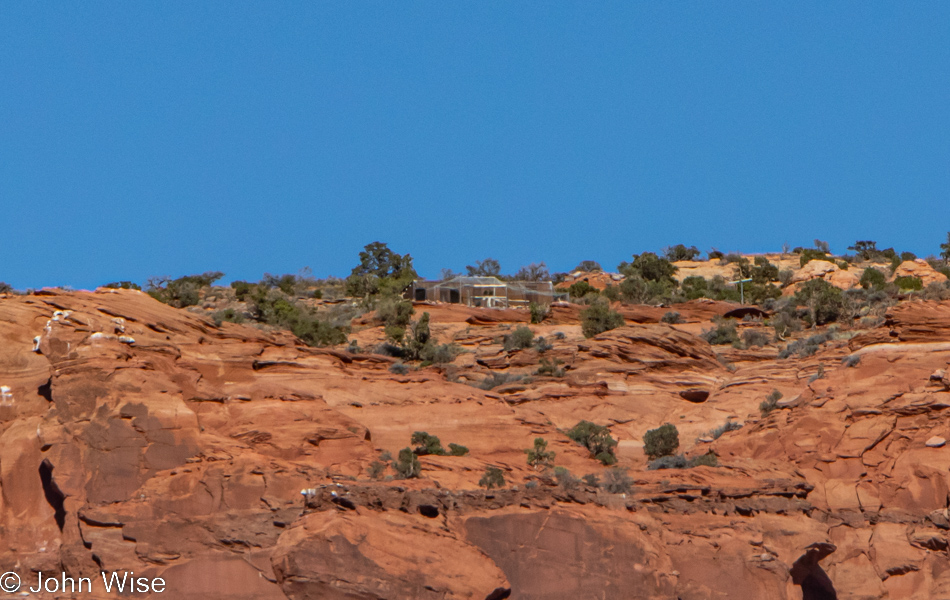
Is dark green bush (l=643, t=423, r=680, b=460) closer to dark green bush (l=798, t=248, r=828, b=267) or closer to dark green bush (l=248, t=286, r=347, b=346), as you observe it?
dark green bush (l=248, t=286, r=347, b=346)

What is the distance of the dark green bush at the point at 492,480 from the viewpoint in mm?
23406

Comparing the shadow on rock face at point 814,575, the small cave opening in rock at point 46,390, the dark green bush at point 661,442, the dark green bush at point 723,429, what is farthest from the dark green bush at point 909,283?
the small cave opening in rock at point 46,390

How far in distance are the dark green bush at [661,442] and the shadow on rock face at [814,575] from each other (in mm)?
6343

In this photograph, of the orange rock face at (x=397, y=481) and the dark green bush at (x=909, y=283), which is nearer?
the orange rock face at (x=397, y=481)

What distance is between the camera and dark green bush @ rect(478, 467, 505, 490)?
922 inches

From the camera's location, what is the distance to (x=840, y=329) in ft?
145

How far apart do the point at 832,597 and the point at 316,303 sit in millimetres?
34679

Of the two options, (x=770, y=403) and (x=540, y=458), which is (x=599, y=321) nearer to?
(x=770, y=403)

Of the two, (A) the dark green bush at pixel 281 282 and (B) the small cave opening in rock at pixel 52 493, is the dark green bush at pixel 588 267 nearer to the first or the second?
(A) the dark green bush at pixel 281 282

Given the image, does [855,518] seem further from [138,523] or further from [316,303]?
[316,303]

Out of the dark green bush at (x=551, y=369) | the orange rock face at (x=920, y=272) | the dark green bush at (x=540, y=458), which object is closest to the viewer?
the dark green bush at (x=540, y=458)

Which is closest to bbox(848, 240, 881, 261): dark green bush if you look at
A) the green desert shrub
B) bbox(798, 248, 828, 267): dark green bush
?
bbox(798, 248, 828, 267): dark green bush

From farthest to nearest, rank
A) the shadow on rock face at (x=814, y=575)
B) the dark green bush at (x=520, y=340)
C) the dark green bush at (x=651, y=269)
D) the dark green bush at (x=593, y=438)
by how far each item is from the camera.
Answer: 1. the dark green bush at (x=651, y=269)
2. the dark green bush at (x=520, y=340)
3. the dark green bush at (x=593, y=438)
4. the shadow on rock face at (x=814, y=575)

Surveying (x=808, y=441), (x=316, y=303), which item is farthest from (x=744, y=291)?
(x=808, y=441)
